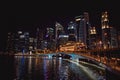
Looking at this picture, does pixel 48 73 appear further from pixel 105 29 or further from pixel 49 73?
pixel 105 29

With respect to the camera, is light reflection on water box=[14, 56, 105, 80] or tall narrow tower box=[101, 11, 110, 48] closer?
light reflection on water box=[14, 56, 105, 80]

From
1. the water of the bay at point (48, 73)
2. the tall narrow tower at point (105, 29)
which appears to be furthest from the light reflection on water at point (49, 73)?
the tall narrow tower at point (105, 29)

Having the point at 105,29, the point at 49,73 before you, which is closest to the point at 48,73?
the point at 49,73

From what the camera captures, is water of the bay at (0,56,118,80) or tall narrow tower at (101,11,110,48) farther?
tall narrow tower at (101,11,110,48)

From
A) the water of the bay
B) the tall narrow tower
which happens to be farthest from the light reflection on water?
the tall narrow tower

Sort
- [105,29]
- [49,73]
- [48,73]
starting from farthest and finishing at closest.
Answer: [105,29]
[49,73]
[48,73]

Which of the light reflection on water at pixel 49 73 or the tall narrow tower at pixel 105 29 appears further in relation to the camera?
the tall narrow tower at pixel 105 29

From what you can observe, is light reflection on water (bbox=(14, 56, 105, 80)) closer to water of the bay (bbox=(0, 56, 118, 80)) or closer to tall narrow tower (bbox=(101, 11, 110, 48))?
water of the bay (bbox=(0, 56, 118, 80))

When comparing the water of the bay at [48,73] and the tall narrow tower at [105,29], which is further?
the tall narrow tower at [105,29]

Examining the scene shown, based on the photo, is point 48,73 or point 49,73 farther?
point 49,73

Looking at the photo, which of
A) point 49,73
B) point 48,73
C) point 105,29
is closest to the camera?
point 48,73

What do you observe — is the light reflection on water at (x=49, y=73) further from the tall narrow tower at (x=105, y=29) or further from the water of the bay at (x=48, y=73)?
the tall narrow tower at (x=105, y=29)

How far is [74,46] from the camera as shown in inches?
7840

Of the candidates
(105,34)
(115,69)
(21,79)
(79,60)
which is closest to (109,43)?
(105,34)
